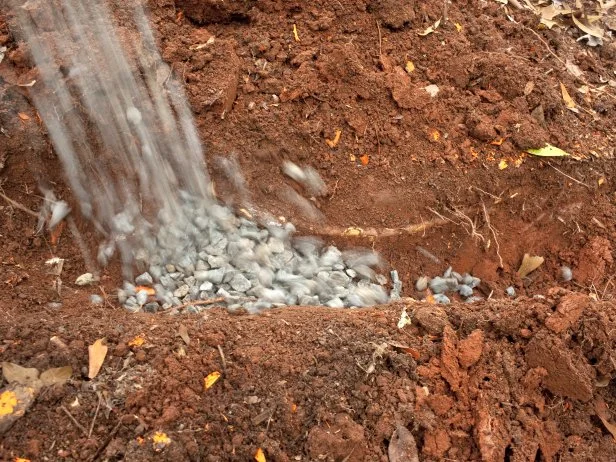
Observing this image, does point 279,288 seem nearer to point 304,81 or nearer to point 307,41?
point 304,81

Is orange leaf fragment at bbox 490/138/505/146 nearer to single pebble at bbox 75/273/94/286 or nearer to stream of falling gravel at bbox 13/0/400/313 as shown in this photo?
stream of falling gravel at bbox 13/0/400/313

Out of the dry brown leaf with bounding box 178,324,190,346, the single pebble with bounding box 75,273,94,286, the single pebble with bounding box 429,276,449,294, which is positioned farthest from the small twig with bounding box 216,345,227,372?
the single pebble with bounding box 429,276,449,294

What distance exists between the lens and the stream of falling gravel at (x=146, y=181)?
112 inches

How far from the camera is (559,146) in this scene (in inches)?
135

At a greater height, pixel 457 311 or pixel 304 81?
pixel 304 81

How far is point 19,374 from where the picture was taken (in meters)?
2.03

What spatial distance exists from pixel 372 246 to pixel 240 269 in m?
0.75

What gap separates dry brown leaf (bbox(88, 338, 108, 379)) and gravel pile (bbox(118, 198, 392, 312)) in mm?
514

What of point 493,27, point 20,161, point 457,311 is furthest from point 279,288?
point 493,27

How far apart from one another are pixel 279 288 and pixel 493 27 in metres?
2.16

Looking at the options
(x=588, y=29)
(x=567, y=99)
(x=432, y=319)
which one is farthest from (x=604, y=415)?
(x=588, y=29)

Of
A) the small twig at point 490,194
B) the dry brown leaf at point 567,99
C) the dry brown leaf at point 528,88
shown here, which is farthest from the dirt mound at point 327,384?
the dry brown leaf at point 567,99

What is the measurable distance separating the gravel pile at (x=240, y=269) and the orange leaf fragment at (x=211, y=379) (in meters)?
0.54

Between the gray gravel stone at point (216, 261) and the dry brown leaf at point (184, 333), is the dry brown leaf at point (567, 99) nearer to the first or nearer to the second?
the gray gravel stone at point (216, 261)
